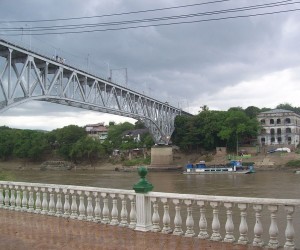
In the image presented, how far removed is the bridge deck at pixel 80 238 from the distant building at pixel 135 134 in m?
97.8

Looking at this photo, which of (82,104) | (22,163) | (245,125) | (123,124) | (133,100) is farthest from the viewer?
(123,124)

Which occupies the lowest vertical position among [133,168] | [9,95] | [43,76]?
[133,168]

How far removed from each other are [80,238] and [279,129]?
94505 millimetres

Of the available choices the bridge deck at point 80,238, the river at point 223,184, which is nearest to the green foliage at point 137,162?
the river at point 223,184

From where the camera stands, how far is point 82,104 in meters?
43.8

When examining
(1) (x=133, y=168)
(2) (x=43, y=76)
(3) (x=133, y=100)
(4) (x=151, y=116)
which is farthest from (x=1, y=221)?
(1) (x=133, y=168)

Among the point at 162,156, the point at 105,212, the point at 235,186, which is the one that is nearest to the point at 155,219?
the point at 105,212

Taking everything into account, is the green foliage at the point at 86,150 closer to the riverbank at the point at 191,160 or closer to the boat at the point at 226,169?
the riverbank at the point at 191,160

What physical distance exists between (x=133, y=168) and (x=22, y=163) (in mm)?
39313

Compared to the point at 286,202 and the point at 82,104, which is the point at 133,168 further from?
the point at 286,202

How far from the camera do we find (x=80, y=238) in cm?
812

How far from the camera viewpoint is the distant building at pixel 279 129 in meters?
95.9

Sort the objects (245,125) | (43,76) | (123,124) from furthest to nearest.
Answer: (123,124) < (245,125) < (43,76)

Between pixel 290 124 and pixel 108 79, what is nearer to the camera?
pixel 108 79
